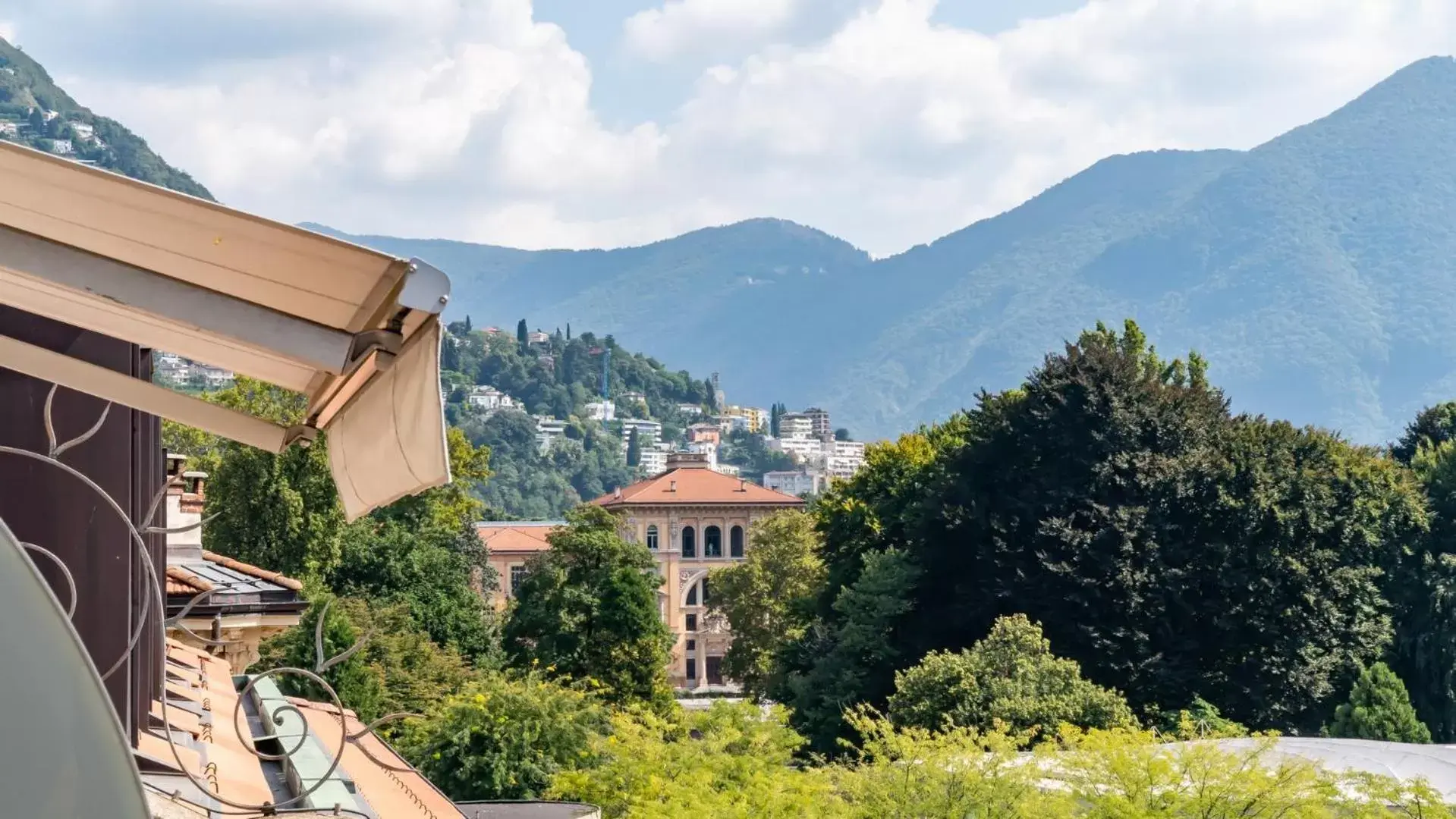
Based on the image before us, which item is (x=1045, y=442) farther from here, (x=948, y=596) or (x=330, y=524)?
(x=330, y=524)

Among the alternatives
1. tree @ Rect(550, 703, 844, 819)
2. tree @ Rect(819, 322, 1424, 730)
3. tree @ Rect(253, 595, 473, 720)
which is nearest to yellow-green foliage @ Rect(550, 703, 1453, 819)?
tree @ Rect(550, 703, 844, 819)

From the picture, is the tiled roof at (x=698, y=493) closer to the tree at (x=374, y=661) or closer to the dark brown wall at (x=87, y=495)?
the tree at (x=374, y=661)

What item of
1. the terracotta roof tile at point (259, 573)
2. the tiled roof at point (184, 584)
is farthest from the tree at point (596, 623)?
the tiled roof at point (184, 584)

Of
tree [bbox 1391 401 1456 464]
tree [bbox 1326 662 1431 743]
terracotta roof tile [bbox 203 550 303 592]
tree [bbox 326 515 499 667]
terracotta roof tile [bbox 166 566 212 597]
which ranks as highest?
tree [bbox 1391 401 1456 464]

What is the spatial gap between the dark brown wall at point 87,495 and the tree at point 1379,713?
30099 millimetres

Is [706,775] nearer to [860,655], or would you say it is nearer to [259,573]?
[259,573]

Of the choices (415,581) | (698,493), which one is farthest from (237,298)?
(698,493)

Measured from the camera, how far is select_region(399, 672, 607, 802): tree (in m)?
28.2

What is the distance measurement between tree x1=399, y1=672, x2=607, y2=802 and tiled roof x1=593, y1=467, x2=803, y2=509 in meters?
69.9

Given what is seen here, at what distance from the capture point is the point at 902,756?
2066cm

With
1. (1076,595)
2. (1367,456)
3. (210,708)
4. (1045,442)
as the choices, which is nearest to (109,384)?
(210,708)

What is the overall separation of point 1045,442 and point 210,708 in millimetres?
28843

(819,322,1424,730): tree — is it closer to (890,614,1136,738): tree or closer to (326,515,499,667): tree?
(890,614,1136,738): tree

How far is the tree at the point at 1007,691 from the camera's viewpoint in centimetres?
2931
